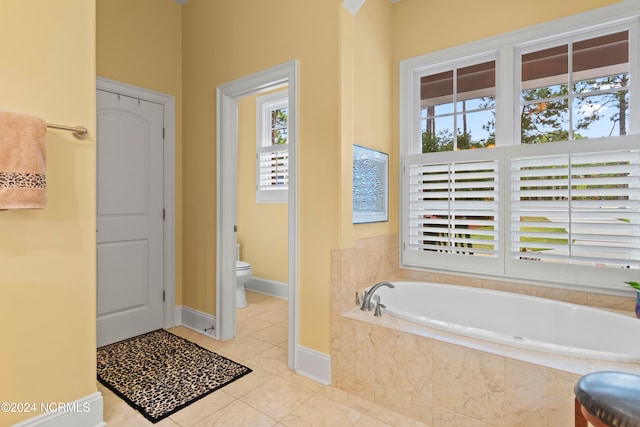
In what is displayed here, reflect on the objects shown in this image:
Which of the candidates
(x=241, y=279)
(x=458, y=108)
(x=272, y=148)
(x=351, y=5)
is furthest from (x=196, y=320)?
(x=458, y=108)

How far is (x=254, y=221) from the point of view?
442cm

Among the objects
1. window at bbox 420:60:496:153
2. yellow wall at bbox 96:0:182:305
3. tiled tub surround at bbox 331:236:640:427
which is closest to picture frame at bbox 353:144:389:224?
tiled tub surround at bbox 331:236:640:427

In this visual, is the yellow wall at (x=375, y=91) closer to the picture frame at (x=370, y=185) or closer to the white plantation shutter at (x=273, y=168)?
the picture frame at (x=370, y=185)

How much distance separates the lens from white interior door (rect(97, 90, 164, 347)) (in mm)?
2758

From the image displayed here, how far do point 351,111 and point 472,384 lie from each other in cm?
176

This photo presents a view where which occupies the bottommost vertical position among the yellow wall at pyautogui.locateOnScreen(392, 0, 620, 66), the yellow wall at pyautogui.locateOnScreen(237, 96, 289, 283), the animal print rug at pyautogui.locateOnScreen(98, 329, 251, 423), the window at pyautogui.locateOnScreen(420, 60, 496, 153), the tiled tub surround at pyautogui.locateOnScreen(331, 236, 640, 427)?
the animal print rug at pyautogui.locateOnScreen(98, 329, 251, 423)

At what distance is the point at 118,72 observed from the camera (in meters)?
2.84

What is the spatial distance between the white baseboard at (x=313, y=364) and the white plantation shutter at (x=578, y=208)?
1629 mm

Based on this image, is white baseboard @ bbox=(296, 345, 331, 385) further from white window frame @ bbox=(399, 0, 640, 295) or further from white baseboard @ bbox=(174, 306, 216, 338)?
white window frame @ bbox=(399, 0, 640, 295)

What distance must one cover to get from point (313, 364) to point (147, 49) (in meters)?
3.04

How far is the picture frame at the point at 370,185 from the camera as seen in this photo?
2.59 metres

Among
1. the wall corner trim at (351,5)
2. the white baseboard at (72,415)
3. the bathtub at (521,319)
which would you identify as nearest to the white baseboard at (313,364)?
the bathtub at (521,319)

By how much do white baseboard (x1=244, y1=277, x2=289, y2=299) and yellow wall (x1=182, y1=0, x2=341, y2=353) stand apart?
4.11 ft

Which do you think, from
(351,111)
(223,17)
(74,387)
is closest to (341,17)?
(351,111)
